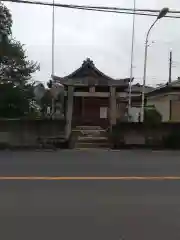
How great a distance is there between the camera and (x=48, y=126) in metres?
21.0

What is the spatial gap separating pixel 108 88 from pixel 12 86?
28.9 ft

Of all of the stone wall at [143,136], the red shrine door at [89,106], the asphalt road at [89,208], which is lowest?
the asphalt road at [89,208]

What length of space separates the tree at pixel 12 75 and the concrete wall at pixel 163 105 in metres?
10.8

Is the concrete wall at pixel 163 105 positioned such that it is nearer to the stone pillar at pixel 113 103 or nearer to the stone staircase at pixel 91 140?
the stone pillar at pixel 113 103

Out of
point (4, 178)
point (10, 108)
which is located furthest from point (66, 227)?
point (10, 108)

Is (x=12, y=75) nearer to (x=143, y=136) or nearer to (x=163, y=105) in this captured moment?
(x=163, y=105)

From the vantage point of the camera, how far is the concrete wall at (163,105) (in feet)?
115

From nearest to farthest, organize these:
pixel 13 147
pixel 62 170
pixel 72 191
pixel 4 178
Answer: pixel 72 191
pixel 4 178
pixel 62 170
pixel 13 147

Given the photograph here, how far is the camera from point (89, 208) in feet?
23.4

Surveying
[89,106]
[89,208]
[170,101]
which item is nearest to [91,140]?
[170,101]

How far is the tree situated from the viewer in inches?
1277

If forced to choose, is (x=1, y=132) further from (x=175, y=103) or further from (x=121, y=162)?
(x=175, y=103)

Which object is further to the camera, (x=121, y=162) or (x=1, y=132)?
(x=1, y=132)


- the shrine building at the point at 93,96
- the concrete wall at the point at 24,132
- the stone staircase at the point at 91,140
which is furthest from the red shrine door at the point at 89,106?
the concrete wall at the point at 24,132
